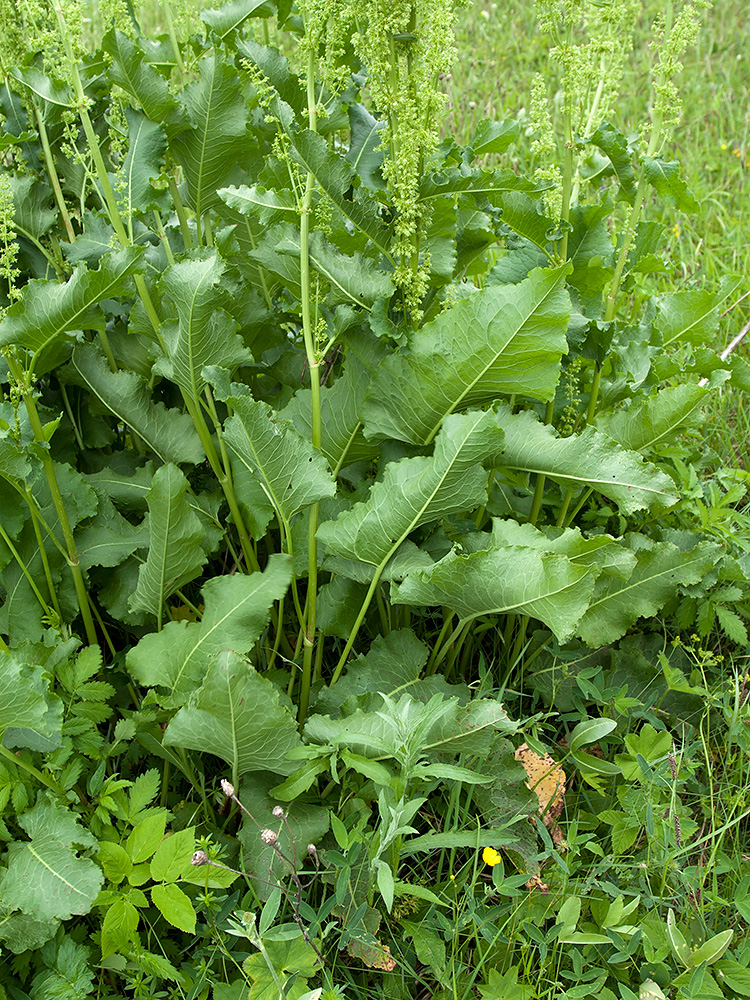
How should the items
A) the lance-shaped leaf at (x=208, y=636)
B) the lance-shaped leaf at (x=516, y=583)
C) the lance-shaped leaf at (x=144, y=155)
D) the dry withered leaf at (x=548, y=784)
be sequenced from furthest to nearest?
the lance-shaped leaf at (x=144, y=155)
the dry withered leaf at (x=548, y=784)
the lance-shaped leaf at (x=208, y=636)
the lance-shaped leaf at (x=516, y=583)

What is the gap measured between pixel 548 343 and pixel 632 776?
3.15ft

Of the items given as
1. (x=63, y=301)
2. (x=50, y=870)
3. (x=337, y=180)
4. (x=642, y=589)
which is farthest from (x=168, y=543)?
(x=642, y=589)

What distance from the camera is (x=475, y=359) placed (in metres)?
1.72

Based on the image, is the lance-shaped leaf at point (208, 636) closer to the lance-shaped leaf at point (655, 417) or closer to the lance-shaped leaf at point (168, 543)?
the lance-shaped leaf at point (168, 543)

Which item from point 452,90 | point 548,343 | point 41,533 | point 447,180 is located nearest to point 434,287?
point 447,180

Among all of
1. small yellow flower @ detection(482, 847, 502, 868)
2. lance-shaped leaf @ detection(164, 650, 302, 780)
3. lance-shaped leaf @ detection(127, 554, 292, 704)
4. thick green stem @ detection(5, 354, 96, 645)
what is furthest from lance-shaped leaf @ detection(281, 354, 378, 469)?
small yellow flower @ detection(482, 847, 502, 868)

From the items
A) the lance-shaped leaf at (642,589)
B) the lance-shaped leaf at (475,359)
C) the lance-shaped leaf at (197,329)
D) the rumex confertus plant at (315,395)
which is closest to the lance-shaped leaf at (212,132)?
the rumex confertus plant at (315,395)

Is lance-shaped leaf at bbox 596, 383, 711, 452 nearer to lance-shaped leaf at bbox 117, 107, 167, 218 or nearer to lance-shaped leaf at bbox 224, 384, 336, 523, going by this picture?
lance-shaped leaf at bbox 224, 384, 336, 523

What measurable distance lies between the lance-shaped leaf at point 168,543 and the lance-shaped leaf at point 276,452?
152mm

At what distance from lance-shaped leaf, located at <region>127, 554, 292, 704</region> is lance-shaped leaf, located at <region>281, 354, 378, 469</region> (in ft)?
1.28

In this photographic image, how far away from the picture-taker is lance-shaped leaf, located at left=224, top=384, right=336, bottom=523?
5.45 ft

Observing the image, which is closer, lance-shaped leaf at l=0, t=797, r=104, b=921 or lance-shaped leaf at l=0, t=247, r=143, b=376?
lance-shaped leaf at l=0, t=797, r=104, b=921

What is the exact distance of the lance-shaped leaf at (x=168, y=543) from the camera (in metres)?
1.71

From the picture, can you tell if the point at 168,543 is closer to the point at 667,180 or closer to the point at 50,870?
the point at 50,870
